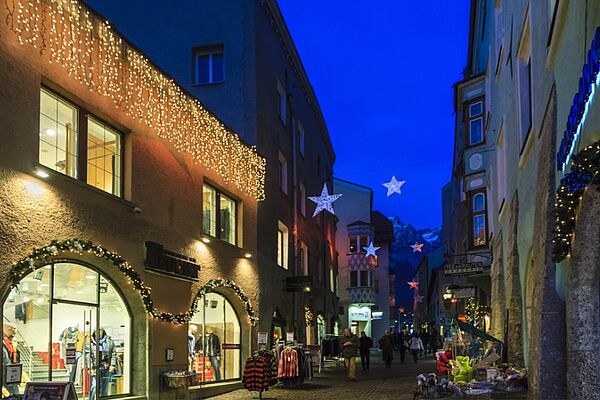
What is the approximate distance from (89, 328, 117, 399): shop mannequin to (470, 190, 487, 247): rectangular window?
52.9 ft

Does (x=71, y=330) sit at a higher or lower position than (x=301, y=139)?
lower

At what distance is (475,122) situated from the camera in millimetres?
25938

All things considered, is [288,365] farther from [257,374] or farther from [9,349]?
[9,349]

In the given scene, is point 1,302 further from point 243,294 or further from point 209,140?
point 243,294

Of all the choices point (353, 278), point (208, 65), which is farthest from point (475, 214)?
point (353, 278)

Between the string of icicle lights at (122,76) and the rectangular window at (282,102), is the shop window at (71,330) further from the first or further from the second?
the rectangular window at (282,102)

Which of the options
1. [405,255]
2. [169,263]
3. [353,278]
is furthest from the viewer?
[405,255]

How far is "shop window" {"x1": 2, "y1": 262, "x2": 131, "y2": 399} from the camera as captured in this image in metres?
10.5

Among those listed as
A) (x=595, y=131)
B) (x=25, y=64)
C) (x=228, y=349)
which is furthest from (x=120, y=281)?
(x=595, y=131)

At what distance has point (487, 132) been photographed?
2411 centimetres

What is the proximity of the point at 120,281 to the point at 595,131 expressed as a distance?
374 inches

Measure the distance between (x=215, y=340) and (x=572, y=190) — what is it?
521 inches

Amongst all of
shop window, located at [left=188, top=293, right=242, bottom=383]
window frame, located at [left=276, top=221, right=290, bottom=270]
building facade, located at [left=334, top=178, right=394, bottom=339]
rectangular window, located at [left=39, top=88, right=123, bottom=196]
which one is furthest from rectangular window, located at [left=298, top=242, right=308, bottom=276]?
building facade, located at [left=334, top=178, right=394, bottom=339]

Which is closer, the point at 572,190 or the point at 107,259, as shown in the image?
the point at 572,190
